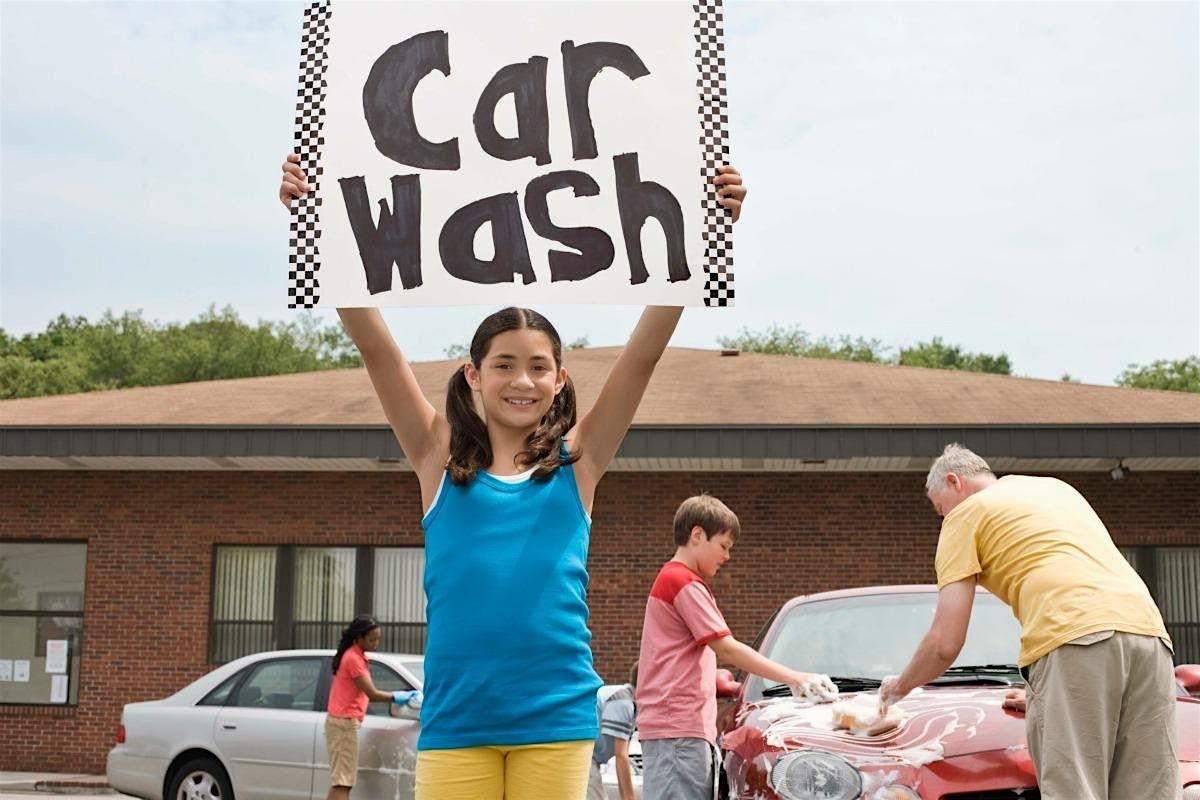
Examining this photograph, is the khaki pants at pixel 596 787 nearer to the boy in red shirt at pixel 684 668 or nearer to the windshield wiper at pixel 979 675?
the boy in red shirt at pixel 684 668

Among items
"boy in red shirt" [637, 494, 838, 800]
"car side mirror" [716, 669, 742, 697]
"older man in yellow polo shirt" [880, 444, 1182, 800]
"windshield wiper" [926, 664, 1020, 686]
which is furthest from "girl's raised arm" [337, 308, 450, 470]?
"car side mirror" [716, 669, 742, 697]

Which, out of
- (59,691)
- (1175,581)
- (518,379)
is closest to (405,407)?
(518,379)

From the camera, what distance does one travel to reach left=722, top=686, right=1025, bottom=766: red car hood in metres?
4.61

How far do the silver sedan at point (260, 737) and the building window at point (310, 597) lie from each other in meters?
6.31

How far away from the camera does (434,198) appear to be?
3.37 meters

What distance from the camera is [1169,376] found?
2778 inches

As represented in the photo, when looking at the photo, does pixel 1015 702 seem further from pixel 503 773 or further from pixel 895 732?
pixel 503 773

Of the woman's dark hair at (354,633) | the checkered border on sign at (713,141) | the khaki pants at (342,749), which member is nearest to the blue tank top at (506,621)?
the checkered border on sign at (713,141)

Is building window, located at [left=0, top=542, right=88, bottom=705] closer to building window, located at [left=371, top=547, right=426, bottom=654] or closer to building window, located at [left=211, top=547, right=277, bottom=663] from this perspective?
building window, located at [left=211, top=547, right=277, bottom=663]

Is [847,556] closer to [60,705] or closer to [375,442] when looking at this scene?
[375,442]

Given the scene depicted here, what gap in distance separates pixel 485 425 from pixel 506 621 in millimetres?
524

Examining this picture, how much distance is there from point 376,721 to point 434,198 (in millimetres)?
8649

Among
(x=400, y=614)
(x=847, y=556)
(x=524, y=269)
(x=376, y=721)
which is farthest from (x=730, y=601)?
(x=524, y=269)

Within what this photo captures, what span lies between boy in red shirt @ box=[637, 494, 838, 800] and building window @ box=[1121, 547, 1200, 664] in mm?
13703
